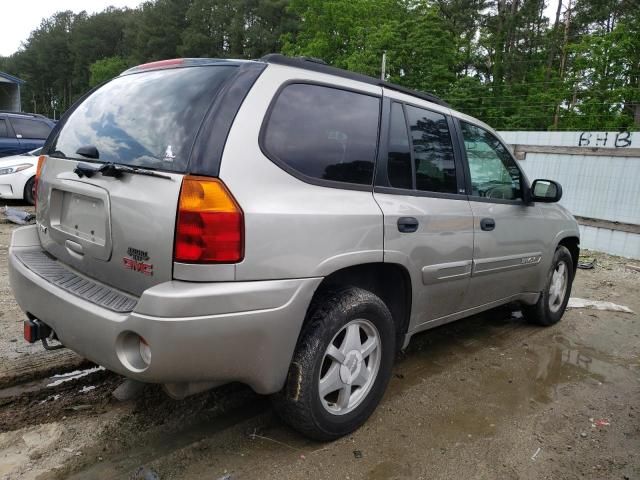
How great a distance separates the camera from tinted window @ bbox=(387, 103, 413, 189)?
2773 mm

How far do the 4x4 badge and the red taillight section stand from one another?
0.16m

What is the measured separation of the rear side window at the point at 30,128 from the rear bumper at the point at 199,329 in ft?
35.1

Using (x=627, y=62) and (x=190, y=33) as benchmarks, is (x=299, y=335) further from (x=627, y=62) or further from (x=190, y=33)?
(x=190, y=33)

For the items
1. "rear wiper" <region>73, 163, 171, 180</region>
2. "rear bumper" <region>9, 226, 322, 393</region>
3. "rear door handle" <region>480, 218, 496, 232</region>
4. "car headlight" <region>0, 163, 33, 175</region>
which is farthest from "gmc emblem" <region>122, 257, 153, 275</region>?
"car headlight" <region>0, 163, 33, 175</region>

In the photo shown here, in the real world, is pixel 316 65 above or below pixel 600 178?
above

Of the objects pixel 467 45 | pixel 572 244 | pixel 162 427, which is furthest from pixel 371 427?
pixel 467 45

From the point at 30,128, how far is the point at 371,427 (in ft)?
38.0

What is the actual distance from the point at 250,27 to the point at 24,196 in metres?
42.3

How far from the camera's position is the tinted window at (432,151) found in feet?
9.82

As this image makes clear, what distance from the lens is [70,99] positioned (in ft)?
244

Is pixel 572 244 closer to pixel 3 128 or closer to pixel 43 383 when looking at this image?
pixel 43 383

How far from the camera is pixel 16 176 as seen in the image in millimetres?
9016

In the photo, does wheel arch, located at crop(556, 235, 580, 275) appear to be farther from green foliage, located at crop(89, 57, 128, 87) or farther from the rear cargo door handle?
green foliage, located at crop(89, 57, 128, 87)

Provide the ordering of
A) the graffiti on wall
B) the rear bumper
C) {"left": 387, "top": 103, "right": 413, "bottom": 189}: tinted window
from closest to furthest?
the rear bumper
{"left": 387, "top": 103, "right": 413, "bottom": 189}: tinted window
the graffiti on wall
